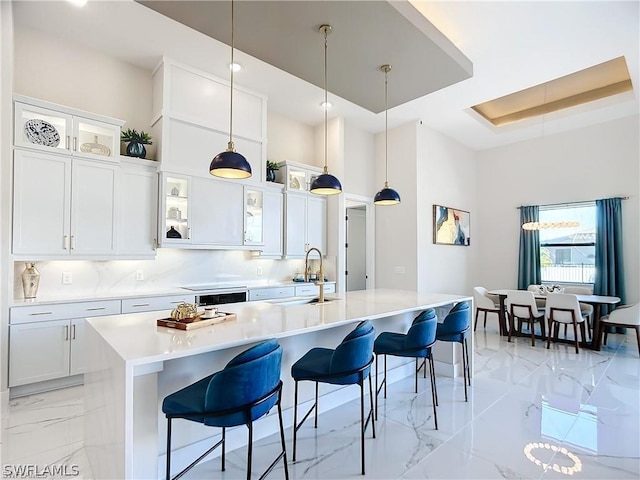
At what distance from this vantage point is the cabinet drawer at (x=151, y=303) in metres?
3.65

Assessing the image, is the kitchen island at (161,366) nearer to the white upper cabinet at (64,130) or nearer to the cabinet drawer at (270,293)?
the cabinet drawer at (270,293)

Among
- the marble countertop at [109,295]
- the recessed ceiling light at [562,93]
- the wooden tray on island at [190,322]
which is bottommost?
the marble countertop at [109,295]

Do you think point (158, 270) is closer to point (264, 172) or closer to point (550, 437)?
point (264, 172)

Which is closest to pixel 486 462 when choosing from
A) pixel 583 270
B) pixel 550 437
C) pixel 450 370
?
pixel 550 437

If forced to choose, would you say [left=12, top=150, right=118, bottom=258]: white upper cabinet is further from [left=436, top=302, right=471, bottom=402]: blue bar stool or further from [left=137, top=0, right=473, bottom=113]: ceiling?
[left=436, top=302, right=471, bottom=402]: blue bar stool

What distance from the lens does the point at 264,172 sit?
489cm

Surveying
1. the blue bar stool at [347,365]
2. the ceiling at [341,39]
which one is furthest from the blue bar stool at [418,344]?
the ceiling at [341,39]

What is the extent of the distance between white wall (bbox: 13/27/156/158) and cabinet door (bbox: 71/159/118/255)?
74 centimetres

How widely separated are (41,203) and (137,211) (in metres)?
0.86

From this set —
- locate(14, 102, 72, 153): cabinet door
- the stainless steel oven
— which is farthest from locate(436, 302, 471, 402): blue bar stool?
locate(14, 102, 72, 153): cabinet door

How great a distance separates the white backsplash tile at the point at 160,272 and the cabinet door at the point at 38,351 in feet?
1.59

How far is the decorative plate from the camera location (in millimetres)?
3250

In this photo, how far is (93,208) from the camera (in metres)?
3.59

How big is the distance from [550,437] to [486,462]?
71 cm
